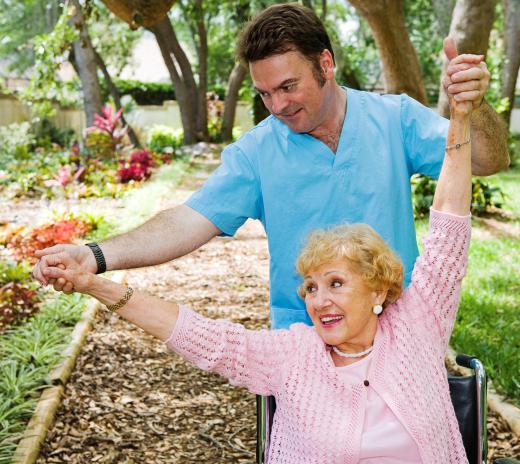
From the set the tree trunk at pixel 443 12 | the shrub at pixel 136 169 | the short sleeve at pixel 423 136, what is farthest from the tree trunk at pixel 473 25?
the tree trunk at pixel 443 12

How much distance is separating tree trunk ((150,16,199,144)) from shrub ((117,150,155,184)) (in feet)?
18.2

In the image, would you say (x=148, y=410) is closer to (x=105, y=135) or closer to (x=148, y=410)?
(x=148, y=410)

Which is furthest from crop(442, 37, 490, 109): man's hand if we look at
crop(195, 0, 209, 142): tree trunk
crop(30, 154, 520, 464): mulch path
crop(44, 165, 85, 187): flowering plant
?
crop(195, 0, 209, 142): tree trunk

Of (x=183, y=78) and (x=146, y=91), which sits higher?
(x=183, y=78)

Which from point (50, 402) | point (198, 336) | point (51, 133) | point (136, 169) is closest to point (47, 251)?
point (198, 336)

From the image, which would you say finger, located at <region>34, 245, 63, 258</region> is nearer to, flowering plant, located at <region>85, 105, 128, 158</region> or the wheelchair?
the wheelchair

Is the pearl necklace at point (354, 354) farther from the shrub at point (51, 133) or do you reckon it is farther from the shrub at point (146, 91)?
the shrub at point (146, 91)

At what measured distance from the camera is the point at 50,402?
3.76 m

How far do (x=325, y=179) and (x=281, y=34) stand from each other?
1.50 ft

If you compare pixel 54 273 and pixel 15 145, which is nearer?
pixel 54 273

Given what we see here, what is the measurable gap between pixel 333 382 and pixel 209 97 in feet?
70.2

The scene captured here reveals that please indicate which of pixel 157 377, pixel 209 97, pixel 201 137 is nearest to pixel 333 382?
pixel 157 377

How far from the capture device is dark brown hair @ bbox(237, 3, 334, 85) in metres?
2.36

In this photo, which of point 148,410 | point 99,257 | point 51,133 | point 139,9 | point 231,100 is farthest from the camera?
point 51,133
